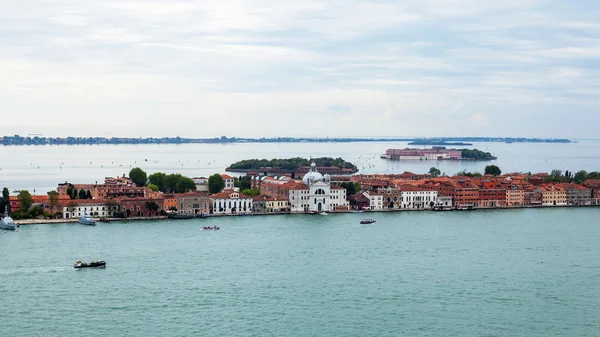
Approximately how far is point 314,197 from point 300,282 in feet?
35.2

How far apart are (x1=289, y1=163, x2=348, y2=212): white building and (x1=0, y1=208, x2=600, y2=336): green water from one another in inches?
178

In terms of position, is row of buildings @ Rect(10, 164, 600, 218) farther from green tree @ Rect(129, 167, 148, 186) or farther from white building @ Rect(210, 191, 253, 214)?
green tree @ Rect(129, 167, 148, 186)

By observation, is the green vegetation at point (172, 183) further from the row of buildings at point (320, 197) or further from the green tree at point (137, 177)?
the row of buildings at point (320, 197)

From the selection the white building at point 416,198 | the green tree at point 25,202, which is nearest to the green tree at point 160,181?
the green tree at point 25,202

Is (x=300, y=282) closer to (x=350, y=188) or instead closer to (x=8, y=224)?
(x=8, y=224)

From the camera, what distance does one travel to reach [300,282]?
1150 cm

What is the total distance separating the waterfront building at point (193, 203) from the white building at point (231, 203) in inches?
8.4

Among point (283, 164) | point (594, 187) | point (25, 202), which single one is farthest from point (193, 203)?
point (283, 164)

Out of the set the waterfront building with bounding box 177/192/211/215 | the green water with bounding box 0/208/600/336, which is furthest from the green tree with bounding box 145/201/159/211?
the green water with bounding box 0/208/600/336

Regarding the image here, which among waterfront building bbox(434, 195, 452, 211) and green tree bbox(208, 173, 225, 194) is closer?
waterfront building bbox(434, 195, 452, 211)

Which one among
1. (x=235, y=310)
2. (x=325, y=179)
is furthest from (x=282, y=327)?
(x=325, y=179)

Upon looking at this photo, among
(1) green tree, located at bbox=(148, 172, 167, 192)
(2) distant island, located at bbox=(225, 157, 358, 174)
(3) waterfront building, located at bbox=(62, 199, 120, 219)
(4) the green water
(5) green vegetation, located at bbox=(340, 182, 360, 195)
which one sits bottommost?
(4) the green water

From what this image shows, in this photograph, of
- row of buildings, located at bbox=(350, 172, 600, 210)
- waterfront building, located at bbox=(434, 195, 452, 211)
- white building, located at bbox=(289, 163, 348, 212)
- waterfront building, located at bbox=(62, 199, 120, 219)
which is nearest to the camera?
waterfront building, located at bbox=(62, 199, 120, 219)

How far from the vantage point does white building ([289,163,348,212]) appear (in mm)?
22109
